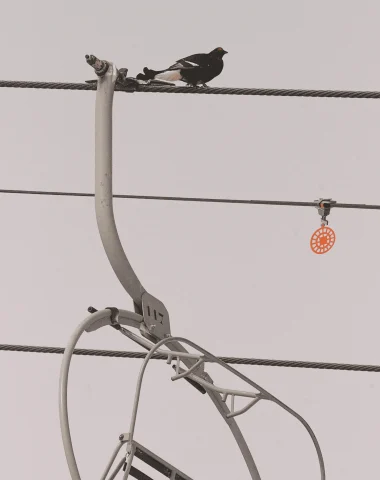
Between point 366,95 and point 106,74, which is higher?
point 366,95

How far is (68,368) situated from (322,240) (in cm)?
78

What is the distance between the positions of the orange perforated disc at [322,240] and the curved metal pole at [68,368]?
492 millimetres

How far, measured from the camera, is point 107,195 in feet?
5.24

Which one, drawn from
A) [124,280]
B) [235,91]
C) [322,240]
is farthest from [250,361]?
[235,91]

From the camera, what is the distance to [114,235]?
1594 millimetres

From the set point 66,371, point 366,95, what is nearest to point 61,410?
point 66,371

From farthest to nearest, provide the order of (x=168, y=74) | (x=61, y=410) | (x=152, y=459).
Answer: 1. (x=168, y=74)
2. (x=152, y=459)
3. (x=61, y=410)

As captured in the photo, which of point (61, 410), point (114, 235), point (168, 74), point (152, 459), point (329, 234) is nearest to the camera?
point (61, 410)

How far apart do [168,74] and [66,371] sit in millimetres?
1070

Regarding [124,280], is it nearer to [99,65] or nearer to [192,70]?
[99,65]

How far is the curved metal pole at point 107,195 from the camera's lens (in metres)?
1.58

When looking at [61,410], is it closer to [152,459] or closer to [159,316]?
[152,459]

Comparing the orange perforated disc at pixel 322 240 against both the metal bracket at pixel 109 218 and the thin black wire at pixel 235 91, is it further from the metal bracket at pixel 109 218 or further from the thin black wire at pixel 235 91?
the metal bracket at pixel 109 218

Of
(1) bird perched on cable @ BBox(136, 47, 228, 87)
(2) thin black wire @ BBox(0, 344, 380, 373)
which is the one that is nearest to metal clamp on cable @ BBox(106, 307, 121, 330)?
(2) thin black wire @ BBox(0, 344, 380, 373)
